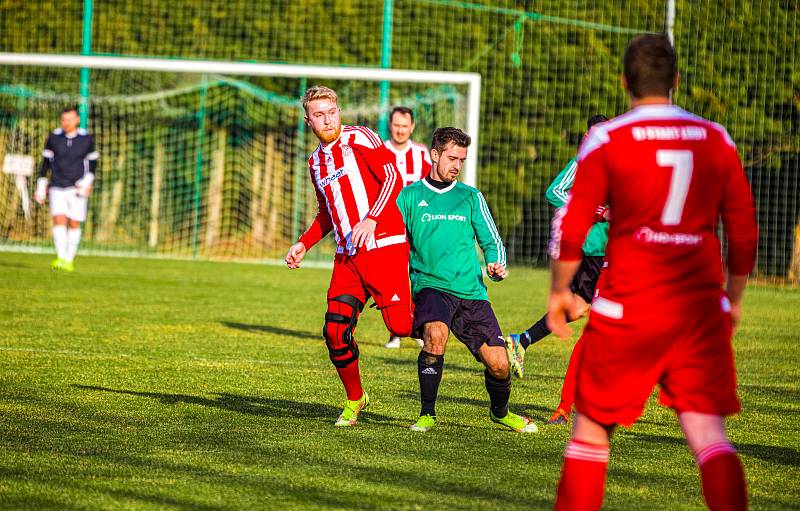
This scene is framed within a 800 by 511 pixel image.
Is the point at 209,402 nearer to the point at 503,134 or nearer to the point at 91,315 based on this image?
the point at 91,315

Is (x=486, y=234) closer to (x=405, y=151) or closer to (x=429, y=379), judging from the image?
Answer: (x=429, y=379)

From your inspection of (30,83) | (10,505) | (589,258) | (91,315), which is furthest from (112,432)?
(30,83)

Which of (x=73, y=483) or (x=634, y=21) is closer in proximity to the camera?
(x=73, y=483)

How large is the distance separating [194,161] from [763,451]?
69.8 ft

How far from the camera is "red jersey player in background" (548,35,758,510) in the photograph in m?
3.91

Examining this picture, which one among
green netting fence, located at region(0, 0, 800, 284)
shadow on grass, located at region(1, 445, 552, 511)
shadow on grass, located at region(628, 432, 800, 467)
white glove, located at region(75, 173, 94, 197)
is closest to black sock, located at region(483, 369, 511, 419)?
shadow on grass, located at region(628, 432, 800, 467)

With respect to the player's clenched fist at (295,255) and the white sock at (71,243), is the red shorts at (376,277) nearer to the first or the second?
the player's clenched fist at (295,255)

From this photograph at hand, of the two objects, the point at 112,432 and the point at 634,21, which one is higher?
the point at 634,21

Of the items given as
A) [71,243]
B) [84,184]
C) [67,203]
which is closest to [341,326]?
[84,184]

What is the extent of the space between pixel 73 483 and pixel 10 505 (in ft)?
1.53

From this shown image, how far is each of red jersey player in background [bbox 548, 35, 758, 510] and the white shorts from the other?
1525 cm

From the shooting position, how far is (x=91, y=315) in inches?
496

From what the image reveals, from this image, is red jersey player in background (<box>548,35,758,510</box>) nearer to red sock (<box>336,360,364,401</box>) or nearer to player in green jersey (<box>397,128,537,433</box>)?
player in green jersey (<box>397,128,537,433</box>)

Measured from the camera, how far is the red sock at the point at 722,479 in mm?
3807
